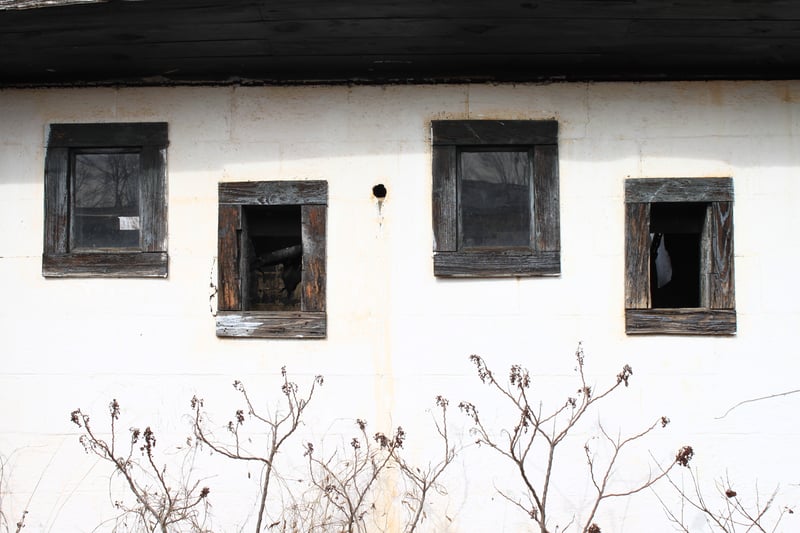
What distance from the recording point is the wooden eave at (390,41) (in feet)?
14.3

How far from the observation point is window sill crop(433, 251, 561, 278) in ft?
16.6

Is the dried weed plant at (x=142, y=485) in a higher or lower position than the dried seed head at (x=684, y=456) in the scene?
lower

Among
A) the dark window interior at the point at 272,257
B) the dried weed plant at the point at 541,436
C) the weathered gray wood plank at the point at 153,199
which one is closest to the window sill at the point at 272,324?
the dark window interior at the point at 272,257

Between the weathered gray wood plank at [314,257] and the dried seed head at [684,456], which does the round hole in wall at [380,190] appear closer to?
the weathered gray wood plank at [314,257]

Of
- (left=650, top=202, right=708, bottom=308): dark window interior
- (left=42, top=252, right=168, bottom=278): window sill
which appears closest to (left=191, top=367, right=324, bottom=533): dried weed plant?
(left=42, top=252, right=168, bottom=278): window sill

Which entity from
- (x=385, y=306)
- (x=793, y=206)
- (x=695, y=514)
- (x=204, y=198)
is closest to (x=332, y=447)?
(x=385, y=306)

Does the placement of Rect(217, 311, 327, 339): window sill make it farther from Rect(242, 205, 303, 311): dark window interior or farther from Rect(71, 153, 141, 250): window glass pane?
Rect(71, 153, 141, 250): window glass pane

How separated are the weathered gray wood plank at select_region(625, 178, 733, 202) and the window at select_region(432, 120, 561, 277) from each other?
0.57 meters

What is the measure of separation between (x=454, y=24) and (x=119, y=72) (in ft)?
7.85

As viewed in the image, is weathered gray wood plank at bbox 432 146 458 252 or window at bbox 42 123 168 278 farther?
window at bbox 42 123 168 278

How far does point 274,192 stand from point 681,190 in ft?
9.05

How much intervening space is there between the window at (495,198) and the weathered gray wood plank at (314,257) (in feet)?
2.51

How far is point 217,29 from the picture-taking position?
4629 mm

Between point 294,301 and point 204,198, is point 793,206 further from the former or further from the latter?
point 204,198
